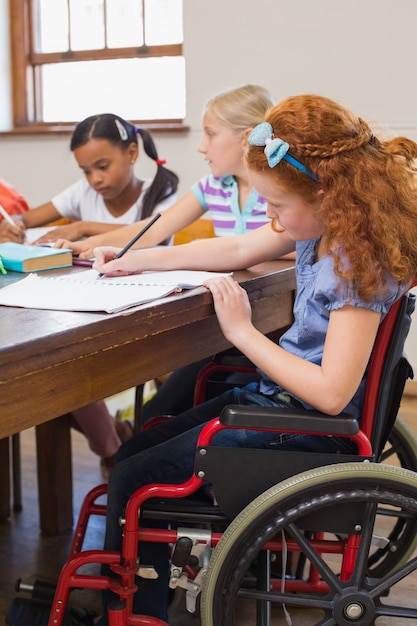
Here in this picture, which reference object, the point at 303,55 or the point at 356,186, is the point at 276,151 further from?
the point at 303,55

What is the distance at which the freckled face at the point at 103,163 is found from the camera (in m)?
2.39

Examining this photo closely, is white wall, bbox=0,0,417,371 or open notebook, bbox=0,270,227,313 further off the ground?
white wall, bbox=0,0,417,371

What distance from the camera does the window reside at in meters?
3.70

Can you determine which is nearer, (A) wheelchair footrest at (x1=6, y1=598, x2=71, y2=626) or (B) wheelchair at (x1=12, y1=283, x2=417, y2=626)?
(B) wheelchair at (x1=12, y1=283, x2=417, y2=626)

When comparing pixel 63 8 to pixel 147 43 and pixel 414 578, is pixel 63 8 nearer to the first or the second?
pixel 147 43

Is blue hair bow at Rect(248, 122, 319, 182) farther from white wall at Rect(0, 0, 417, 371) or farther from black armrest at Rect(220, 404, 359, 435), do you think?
white wall at Rect(0, 0, 417, 371)

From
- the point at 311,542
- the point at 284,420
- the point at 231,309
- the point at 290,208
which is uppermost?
the point at 290,208

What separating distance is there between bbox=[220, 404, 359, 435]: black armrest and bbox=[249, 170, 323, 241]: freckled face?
283mm

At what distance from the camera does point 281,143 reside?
3.90ft

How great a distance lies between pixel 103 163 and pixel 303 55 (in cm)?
116

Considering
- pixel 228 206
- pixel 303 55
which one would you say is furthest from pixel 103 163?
pixel 303 55

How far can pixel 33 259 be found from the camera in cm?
151

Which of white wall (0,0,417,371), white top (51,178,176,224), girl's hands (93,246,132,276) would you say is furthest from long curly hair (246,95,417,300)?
white wall (0,0,417,371)

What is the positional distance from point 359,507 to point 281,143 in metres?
0.54
